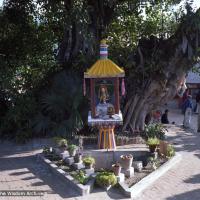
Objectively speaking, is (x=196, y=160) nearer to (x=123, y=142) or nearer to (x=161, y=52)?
(x=123, y=142)

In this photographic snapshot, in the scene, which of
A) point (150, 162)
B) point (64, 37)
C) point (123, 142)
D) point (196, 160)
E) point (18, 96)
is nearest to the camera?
point (150, 162)

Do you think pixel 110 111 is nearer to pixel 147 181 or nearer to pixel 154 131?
pixel 147 181

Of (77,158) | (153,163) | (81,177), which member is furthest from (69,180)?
(153,163)

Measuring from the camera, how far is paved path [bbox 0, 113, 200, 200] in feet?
29.6

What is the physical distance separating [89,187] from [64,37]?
29.4ft

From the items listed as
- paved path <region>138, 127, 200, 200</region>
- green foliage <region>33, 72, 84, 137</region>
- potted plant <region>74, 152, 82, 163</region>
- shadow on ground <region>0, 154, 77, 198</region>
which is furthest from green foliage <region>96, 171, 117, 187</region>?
green foliage <region>33, 72, 84, 137</region>

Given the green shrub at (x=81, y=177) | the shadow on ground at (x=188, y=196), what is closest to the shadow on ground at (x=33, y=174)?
the green shrub at (x=81, y=177)

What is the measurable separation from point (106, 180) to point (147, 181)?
3.57 feet

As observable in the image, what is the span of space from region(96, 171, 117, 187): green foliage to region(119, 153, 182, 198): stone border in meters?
0.22

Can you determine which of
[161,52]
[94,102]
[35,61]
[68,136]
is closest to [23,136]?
[68,136]

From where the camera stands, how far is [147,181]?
9.78m

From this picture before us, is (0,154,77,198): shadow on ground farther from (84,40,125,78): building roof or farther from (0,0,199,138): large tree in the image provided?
(84,40,125,78): building roof

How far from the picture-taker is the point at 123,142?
44.9 ft

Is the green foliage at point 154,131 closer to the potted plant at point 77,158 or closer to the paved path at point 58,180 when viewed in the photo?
the paved path at point 58,180
